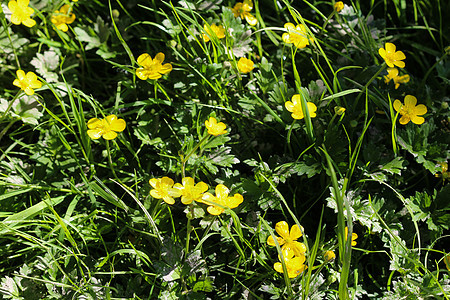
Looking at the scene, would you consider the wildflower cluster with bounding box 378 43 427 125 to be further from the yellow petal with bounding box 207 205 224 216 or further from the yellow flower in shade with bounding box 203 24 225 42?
the yellow petal with bounding box 207 205 224 216

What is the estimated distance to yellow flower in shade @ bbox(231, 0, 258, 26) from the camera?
2371 millimetres

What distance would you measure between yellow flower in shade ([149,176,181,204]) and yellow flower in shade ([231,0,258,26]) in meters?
0.97

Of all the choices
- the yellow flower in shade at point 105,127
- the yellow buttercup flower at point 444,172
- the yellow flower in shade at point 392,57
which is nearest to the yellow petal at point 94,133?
the yellow flower in shade at point 105,127

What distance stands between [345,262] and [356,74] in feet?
3.62

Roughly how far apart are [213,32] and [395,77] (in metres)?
0.90

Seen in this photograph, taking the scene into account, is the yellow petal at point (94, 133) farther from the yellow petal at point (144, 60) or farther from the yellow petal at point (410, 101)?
the yellow petal at point (410, 101)

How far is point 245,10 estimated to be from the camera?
94.2 inches

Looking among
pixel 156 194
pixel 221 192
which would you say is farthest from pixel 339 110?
pixel 156 194

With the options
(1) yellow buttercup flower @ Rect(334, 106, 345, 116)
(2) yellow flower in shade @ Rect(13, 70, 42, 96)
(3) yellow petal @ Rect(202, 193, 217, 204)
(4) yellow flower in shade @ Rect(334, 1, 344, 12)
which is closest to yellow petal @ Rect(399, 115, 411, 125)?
(1) yellow buttercup flower @ Rect(334, 106, 345, 116)

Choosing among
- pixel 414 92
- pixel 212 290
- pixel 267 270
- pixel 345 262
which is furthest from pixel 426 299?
pixel 414 92

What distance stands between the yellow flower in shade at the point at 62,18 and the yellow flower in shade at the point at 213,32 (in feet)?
2.41

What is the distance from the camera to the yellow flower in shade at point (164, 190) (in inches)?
71.0

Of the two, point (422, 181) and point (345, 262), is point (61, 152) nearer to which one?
point (345, 262)

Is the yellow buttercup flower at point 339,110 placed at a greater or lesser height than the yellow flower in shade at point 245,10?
lesser
